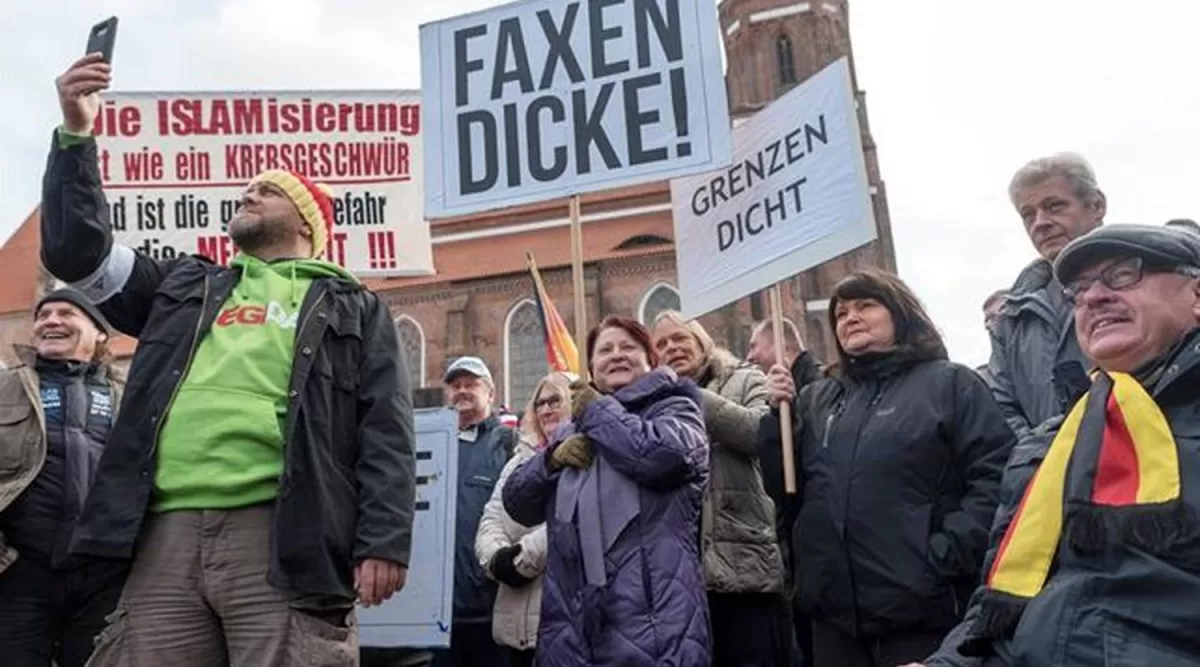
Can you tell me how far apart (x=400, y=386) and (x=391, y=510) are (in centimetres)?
44

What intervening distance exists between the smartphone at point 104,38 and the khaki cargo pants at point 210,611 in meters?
1.49

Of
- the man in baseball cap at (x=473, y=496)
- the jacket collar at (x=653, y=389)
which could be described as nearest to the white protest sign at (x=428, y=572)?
the man in baseball cap at (x=473, y=496)

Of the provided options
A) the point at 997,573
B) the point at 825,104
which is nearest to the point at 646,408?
the point at 997,573

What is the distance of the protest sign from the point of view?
6.50 m

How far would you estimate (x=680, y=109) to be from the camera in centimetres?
499

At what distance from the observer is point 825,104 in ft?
16.9

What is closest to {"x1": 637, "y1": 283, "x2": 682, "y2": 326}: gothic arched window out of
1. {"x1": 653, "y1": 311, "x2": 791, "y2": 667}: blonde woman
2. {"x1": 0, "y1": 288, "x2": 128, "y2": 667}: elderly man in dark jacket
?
{"x1": 653, "y1": 311, "x2": 791, "y2": 667}: blonde woman

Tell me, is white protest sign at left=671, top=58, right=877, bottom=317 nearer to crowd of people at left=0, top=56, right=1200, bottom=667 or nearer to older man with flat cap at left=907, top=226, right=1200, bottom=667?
crowd of people at left=0, top=56, right=1200, bottom=667

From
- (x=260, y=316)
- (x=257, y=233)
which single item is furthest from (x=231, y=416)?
(x=257, y=233)

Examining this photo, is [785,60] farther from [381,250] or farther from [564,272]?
[381,250]

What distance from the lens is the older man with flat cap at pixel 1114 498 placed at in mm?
2119

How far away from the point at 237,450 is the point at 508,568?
1.91 m

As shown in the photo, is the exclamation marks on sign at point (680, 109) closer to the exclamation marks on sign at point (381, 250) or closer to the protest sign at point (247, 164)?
the protest sign at point (247, 164)

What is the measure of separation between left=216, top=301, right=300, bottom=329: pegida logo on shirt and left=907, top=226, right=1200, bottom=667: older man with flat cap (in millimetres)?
2123
